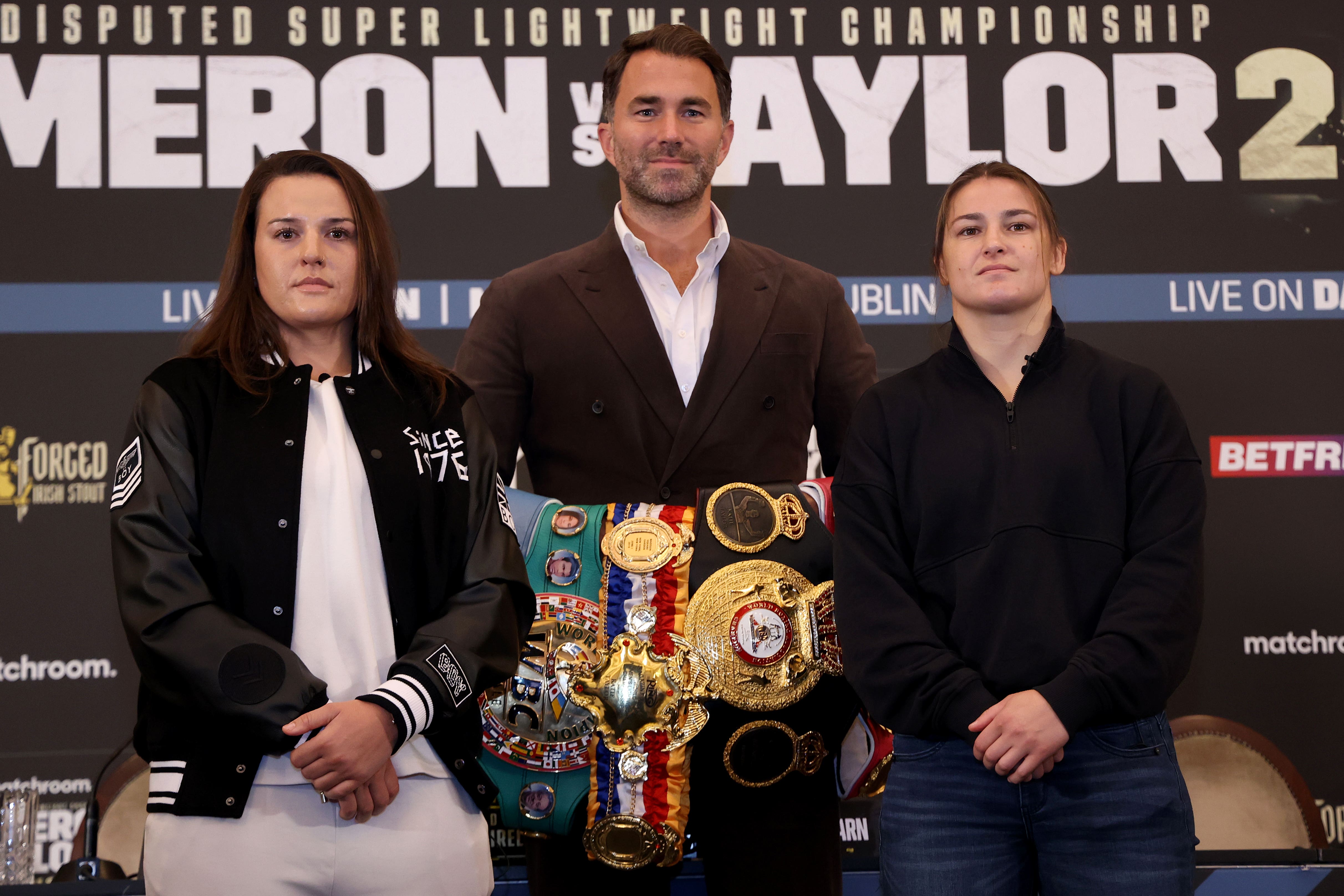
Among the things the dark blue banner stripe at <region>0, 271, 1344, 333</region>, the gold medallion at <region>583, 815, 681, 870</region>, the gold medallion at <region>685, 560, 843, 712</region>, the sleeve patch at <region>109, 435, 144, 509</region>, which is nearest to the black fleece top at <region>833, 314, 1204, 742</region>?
the gold medallion at <region>685, 560, 843, 712</region>

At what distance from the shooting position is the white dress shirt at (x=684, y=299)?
2377 mm

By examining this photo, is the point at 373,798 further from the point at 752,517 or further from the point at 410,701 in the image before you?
the point at 752,517

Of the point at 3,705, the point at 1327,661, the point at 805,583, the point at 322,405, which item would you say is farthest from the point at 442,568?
the point at 1327,661

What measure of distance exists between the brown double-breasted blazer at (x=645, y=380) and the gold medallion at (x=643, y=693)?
1.18 ft

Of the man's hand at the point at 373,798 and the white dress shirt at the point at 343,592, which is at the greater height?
the white dress shirt at the point at 343,592

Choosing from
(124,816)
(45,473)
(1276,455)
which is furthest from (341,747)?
(1276,455)

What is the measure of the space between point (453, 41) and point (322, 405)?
2314 millimetres

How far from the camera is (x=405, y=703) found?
159cm

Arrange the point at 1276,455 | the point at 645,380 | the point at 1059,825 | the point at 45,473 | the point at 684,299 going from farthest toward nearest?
the point at 1276,455 → the point at 45,473 → the point at 684,299 → the point at 645,380 → the point at 1059,825

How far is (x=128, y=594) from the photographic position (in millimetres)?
1610

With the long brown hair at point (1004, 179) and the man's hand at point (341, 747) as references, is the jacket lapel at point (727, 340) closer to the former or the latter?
the long brown hair at point (1004, 179)

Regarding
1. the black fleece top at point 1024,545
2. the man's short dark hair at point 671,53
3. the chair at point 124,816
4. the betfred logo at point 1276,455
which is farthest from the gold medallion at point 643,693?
the betfred logo at point 1276,455

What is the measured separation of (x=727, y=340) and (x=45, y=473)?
2.37 meters

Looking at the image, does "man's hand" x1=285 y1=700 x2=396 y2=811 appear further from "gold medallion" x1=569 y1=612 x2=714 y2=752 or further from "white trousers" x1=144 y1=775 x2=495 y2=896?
"gold medallion" x1=569 y1=612 x2=714 y2=752
